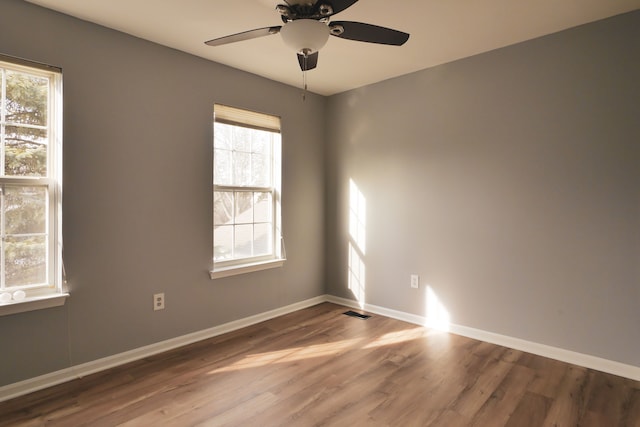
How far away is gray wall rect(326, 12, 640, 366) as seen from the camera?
254 cm

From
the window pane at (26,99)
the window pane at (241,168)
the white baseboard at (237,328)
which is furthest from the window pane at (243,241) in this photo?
the window pane at (26,99)

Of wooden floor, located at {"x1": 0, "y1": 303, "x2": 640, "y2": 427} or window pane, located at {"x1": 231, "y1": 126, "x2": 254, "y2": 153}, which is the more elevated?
window pane, located at {"x1": 231, "y1": 126, "x2": 254, "y2": 153}

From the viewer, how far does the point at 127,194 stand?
2.75 metres

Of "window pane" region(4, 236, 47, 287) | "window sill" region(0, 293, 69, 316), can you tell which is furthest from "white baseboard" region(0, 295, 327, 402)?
"window pane" region(4, 236, 47, 287)

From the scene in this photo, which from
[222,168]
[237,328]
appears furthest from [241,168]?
[237,328]

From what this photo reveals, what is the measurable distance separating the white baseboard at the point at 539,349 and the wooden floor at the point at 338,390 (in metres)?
0.07

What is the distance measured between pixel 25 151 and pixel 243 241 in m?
1.85

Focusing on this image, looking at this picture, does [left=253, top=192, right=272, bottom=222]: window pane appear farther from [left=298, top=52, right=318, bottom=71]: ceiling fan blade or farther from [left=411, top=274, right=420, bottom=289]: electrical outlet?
[left=298, top=52, right=318, bottom=71]: ceiling fan blade

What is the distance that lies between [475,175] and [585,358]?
161 cm

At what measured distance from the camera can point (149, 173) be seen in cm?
287

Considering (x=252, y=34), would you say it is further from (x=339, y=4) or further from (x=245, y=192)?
(x=245, y=192)

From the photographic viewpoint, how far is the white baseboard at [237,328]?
7.68ft

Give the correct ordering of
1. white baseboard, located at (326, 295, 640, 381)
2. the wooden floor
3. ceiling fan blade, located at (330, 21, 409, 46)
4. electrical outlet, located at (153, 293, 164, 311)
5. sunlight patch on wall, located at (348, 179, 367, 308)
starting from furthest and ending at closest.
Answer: sunlight patch on wall, located at (348, 179, 367, 308), electrical outlet, located at (153, 293, 164, 311), white baseboard, located at (326, 295, 640, 381), the wooden floor, ceiling fan blade, located at (330, 21, 409, 46)

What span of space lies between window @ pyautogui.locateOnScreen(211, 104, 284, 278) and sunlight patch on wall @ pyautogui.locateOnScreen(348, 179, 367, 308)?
84cm
